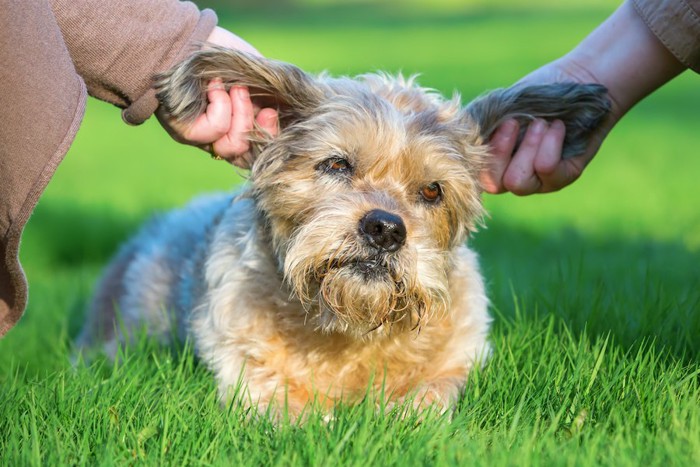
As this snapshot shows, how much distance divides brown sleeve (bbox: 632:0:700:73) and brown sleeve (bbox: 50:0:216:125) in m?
2.02

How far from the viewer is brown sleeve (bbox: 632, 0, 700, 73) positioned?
3.92 meters

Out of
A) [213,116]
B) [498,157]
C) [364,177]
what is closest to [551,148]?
[498,157]

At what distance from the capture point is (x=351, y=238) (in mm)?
3656

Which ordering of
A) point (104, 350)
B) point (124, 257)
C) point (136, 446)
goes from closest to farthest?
point (136, 446) < point (104, 350) < point (124, 257)

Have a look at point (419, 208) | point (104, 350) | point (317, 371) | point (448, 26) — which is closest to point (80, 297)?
point (104, 350)

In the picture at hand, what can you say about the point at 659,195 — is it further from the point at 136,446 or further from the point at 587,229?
the point at 136,446

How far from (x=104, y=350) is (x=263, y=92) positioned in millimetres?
2041

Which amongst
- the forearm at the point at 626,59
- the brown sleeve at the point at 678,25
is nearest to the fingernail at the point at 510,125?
the forearm at the point at 626,59

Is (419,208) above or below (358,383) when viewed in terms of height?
above

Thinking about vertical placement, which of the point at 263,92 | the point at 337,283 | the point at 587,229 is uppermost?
the point at 263,92

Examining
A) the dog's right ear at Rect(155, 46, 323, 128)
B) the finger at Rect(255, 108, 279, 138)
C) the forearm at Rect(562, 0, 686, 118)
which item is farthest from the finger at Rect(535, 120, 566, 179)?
the finger at Rect(255, 108, 279, 138)

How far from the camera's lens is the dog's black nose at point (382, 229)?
11.9 ft

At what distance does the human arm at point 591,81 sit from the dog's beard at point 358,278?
0.73m

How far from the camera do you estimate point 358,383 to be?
4223 mm
